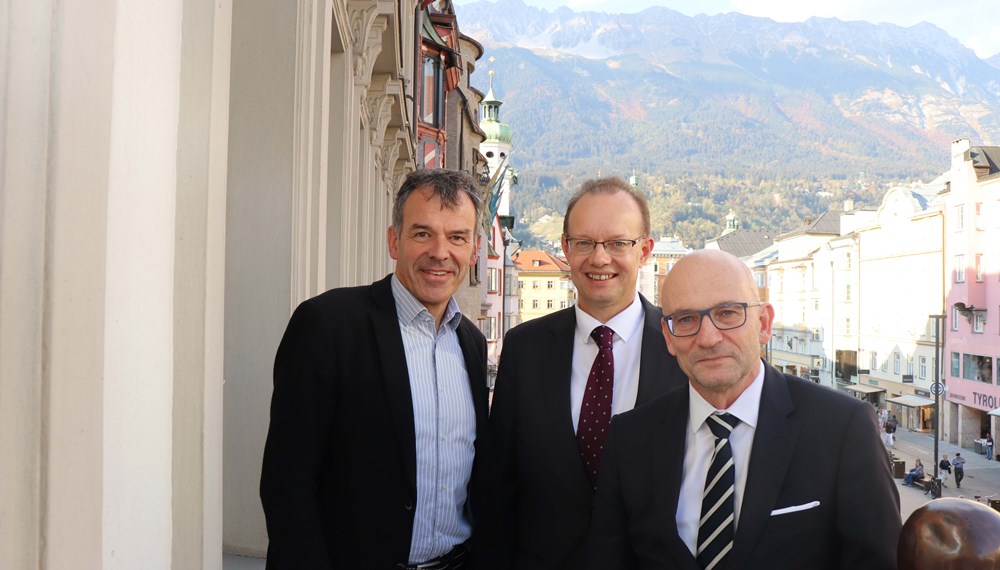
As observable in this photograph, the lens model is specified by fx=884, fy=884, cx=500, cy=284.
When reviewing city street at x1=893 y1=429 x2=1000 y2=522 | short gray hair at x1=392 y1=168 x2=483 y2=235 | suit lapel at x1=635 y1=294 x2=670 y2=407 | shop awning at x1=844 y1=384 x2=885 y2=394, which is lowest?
city street at x1=893 y1=429 x2=1000 y2=522

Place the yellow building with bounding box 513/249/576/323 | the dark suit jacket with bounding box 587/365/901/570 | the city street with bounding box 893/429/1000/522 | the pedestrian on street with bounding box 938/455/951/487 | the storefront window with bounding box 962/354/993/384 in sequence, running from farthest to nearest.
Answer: the yellow building with bounding box 513/249/576/323, the storefront window with bounding box 962/354/993/384, the pedestrian on street with bounding box 938/455/951/487, the city street with bounding box 893/429/1000/522, the dark suit jacket with bounding box 587/365/901/570

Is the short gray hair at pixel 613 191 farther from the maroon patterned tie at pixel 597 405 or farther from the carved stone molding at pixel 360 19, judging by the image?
the carved stone molding at pixel 360 19

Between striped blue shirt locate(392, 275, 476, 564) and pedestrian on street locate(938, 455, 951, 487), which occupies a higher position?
striped blue shirt locate(392, 275, 476, 564)

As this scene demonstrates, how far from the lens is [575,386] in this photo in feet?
10.9

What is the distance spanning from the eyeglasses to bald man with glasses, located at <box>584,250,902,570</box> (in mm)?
670

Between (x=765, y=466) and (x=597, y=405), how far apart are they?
2.86ft

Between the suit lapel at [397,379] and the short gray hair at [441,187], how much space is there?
38 centimetres

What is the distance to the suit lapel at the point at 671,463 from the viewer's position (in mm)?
2492

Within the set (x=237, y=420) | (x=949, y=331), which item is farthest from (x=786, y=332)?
(x=237, y=420)

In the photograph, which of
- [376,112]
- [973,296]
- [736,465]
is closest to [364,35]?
[376,112]

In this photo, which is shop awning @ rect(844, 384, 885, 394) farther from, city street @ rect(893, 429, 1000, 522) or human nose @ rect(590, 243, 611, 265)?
human nose @ rect(590, 243, 611, 265)

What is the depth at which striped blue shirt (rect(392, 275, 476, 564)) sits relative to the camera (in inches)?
119

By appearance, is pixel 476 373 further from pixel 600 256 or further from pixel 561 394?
pixel 600 256

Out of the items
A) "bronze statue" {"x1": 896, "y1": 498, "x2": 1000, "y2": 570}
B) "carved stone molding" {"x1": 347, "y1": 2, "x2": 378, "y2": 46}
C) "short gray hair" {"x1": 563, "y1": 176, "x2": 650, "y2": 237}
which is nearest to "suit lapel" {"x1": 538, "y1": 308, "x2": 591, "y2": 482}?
"short gray hair" {"x1": 563, "y1": 176, "x2": 650, "y2": 237}
